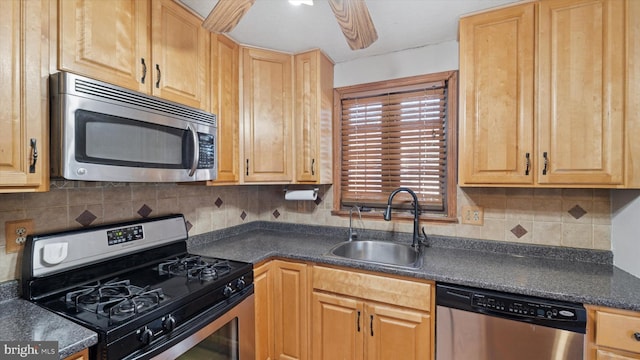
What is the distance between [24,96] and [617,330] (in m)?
2.36

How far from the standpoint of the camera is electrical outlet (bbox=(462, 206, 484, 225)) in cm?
188

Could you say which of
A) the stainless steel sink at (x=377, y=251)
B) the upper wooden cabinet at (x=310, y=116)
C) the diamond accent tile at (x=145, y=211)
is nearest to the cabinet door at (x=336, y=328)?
the stainless steel sink at (x=377, y=251)

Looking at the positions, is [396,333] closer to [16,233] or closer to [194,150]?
[194,150]

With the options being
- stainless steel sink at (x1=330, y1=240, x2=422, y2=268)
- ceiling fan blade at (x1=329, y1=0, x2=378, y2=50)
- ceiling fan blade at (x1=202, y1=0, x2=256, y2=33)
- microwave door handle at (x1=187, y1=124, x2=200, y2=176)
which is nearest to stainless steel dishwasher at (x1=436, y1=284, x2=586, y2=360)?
stainless steel sink at (x1=330, y1=240, x2=422, y2=268)

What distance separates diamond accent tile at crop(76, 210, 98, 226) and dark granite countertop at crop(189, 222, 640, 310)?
2.08 ft

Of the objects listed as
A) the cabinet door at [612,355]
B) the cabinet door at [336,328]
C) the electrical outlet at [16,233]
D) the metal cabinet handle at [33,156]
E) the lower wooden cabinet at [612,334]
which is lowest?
the cabinet door at [336,328]

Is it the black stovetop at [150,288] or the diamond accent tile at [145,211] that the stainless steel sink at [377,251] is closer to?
the black stovetop at [150,288]

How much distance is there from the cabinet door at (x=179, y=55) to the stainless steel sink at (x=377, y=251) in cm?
132

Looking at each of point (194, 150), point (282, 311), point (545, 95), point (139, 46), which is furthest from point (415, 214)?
point (139, 46)

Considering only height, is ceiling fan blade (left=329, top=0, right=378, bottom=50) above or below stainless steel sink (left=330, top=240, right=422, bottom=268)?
A: above

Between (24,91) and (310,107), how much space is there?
1496mm

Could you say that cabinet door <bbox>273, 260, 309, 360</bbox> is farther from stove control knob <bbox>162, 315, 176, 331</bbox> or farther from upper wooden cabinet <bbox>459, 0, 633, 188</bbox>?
upper wooden cabinet <bbox>459, 0, 633, 188</bbox>

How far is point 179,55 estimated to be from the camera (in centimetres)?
151

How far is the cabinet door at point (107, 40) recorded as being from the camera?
106 cm
